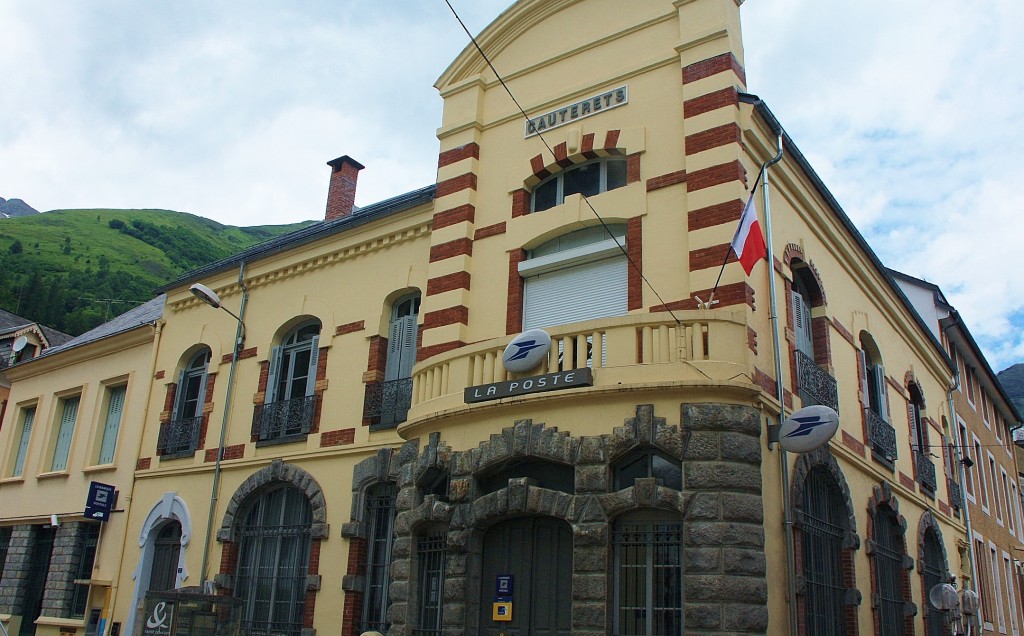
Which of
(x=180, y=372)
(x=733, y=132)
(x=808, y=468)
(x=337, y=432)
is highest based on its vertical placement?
(x=733, y=132)

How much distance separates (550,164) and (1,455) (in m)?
17.8

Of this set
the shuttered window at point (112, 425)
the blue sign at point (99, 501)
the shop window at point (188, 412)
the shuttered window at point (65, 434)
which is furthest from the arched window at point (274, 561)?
the shuttered window at point (65, 434)

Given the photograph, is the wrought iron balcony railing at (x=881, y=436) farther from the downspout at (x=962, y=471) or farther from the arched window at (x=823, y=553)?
the downspout at (x=962, y=471)

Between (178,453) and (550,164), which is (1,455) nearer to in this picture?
(178,453)

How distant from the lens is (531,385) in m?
11.4

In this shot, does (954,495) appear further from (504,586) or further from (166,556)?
(166,556)

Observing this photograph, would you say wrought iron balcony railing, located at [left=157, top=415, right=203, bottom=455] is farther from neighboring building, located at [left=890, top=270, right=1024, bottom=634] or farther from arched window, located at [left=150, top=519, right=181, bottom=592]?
neighboring building, located at [left=890, top=270, right=1024, bottom=634]

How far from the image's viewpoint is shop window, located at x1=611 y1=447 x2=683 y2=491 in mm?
10492

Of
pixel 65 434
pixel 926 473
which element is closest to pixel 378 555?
pixel 926 473

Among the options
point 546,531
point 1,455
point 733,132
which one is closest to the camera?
point 546,531

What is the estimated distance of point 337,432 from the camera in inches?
619

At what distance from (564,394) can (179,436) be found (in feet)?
35.0

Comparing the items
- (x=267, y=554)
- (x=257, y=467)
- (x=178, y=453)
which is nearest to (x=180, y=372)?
(x=178, y=453)

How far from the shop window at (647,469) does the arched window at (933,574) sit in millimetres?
8391
